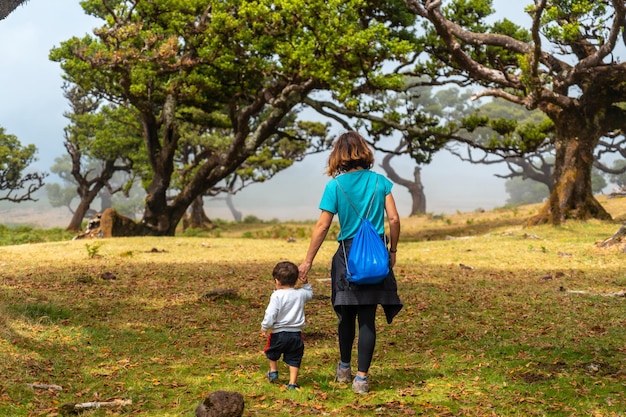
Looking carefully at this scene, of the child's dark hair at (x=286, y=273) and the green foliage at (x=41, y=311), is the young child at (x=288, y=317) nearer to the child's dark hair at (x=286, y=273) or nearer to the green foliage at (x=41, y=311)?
the child's dark hair at (x=286, y=273)

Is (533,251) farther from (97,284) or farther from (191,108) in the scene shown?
(191,108)

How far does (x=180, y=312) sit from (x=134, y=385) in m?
3.30

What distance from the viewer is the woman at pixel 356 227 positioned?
5.21m

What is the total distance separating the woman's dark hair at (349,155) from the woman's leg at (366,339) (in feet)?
4.01

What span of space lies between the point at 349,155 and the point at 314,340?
2.90 m

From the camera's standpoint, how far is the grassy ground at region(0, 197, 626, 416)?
5.16 metres

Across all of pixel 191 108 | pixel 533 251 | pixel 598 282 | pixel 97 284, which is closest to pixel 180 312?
pixel 97 284

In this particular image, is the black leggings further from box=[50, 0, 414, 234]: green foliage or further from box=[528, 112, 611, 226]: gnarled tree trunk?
box=[528, 112, 611, 226]: gnarled tree trunk

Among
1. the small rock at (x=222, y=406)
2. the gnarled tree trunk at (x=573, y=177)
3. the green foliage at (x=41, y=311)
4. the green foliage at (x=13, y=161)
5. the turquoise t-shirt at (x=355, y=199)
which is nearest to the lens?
the small rock at (x=222, y=406)

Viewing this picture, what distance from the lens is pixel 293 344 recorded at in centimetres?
539

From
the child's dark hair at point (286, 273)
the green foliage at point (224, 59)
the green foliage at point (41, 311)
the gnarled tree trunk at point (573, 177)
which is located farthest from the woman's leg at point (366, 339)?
the gnarled tree trunk at point (573, 177)

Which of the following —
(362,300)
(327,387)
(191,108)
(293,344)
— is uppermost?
(191,108)

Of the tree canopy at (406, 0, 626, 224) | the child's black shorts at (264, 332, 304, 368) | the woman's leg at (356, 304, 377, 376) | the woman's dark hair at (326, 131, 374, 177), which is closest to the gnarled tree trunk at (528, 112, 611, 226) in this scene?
the tree canopy at (406, 0, 626, 224)

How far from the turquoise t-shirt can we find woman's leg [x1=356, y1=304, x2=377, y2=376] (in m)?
0.64
